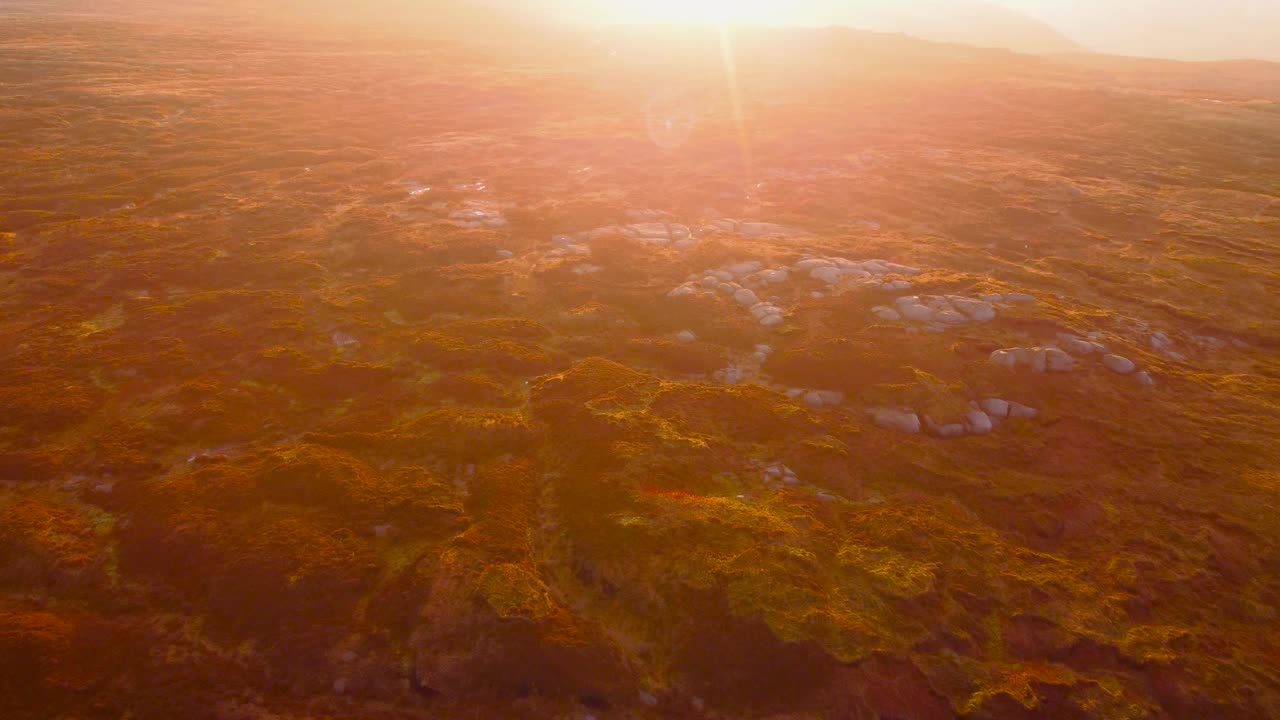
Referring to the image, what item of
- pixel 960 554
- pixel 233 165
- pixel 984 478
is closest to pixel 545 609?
pixel 960 554

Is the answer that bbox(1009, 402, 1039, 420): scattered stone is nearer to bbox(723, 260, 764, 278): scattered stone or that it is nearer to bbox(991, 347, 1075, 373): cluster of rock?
bbox(991, 347, 1075, 373): cluster of rock

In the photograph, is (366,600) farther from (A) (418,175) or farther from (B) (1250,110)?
(B) (1250,110)

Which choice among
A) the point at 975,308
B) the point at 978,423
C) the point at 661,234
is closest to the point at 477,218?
the point at 661,234

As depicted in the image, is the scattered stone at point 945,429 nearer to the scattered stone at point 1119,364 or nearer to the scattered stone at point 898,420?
the scattered stone at point 898,420

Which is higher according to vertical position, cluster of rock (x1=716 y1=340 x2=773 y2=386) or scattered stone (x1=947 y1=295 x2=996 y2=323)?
scattered stone (x1=947 y1=295 x2=996 y2=323)

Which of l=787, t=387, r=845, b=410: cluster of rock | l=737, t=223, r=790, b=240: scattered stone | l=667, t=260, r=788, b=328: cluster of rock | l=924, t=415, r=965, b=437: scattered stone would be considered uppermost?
l=737, t=223, r=790, b=240: scattered stone

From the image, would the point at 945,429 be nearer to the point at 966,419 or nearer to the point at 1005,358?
the point at 966,419

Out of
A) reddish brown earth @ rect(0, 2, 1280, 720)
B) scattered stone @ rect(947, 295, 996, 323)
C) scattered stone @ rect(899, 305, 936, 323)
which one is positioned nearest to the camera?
reddish brown earth @ rect(0, 2, 1280, 720)

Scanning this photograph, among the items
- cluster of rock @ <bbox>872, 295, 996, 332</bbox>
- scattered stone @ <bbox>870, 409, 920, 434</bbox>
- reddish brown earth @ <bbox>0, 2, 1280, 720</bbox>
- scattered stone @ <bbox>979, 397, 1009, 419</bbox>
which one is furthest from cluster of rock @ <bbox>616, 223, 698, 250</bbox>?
scattered stone @ <bbox>979, 397, 1009, 419</bbox>
